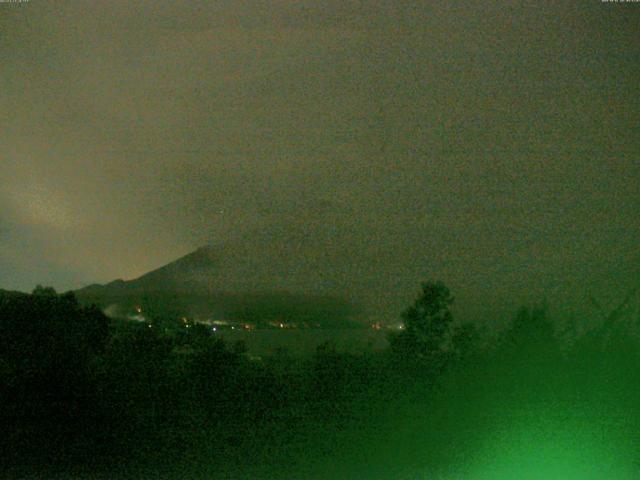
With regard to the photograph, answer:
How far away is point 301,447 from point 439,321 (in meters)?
3.46

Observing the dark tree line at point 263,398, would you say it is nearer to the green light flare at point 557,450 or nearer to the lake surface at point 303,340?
the green light flare at point 557,450

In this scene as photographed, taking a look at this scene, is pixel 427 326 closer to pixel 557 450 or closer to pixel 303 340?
pixel 303 340

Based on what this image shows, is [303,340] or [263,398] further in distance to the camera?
[303,340]

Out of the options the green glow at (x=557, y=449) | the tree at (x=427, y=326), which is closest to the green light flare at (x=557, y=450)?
the green glow at (x=557, y=449)

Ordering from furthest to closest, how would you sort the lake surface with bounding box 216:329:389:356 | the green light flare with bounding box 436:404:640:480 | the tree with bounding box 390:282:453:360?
the tree with bounding box 390:282:453:360, the lake surface with bounding box 216:329:389:356, the green light flare with bounding box 436:404:640:480

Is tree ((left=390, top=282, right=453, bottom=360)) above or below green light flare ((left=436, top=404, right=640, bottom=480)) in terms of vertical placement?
above

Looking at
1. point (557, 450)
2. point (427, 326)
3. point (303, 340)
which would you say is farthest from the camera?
point (427, 326)

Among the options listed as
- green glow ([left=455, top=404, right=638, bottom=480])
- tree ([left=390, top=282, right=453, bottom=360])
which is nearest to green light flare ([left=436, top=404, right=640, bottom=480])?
green glow ([left=455, top=404, right=638, bottom=480])

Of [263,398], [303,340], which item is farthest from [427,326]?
[263,398]

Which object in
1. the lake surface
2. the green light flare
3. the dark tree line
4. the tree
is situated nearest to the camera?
the green light flare

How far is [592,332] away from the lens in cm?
868

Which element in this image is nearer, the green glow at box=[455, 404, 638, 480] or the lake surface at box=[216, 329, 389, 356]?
the green glow at box=[455, 404, 638, 480]

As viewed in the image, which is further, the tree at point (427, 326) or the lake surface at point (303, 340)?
the tree at point (427, 326)

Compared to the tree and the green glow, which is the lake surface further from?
the green glow
